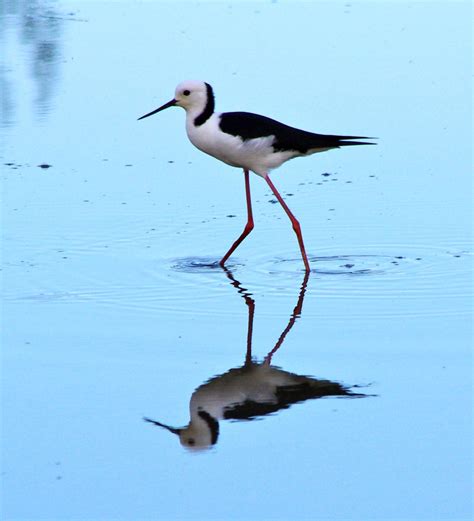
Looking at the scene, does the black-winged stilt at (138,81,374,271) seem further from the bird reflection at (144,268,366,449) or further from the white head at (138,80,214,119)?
the bird reflection at (144,268,366,449)

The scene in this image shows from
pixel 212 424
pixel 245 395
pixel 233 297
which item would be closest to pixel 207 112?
pixel 233 297

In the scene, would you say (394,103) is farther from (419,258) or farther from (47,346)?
(47,346)

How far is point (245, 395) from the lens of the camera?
5152 millimetres

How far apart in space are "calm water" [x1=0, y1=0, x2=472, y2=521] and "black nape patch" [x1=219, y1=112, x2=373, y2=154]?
47cm

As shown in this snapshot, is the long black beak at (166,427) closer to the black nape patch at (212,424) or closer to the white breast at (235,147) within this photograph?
the black nape patch at (212,424)

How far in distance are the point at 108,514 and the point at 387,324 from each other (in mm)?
2176

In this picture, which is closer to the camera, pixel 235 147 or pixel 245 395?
pixel 245 395

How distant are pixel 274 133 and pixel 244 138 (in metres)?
0.20

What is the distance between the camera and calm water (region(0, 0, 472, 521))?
4418mm

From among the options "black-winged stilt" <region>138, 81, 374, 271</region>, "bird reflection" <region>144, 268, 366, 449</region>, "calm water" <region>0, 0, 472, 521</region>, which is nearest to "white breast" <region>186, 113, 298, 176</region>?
"black-winged stilt" <region>138, 81, 374, 271</region>

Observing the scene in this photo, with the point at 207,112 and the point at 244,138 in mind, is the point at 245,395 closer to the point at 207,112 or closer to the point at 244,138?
the point at 244,138

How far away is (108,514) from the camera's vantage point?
4.14 meters

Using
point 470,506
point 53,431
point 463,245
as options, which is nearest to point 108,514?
point 53,431

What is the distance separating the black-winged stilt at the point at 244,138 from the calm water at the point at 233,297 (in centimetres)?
41
